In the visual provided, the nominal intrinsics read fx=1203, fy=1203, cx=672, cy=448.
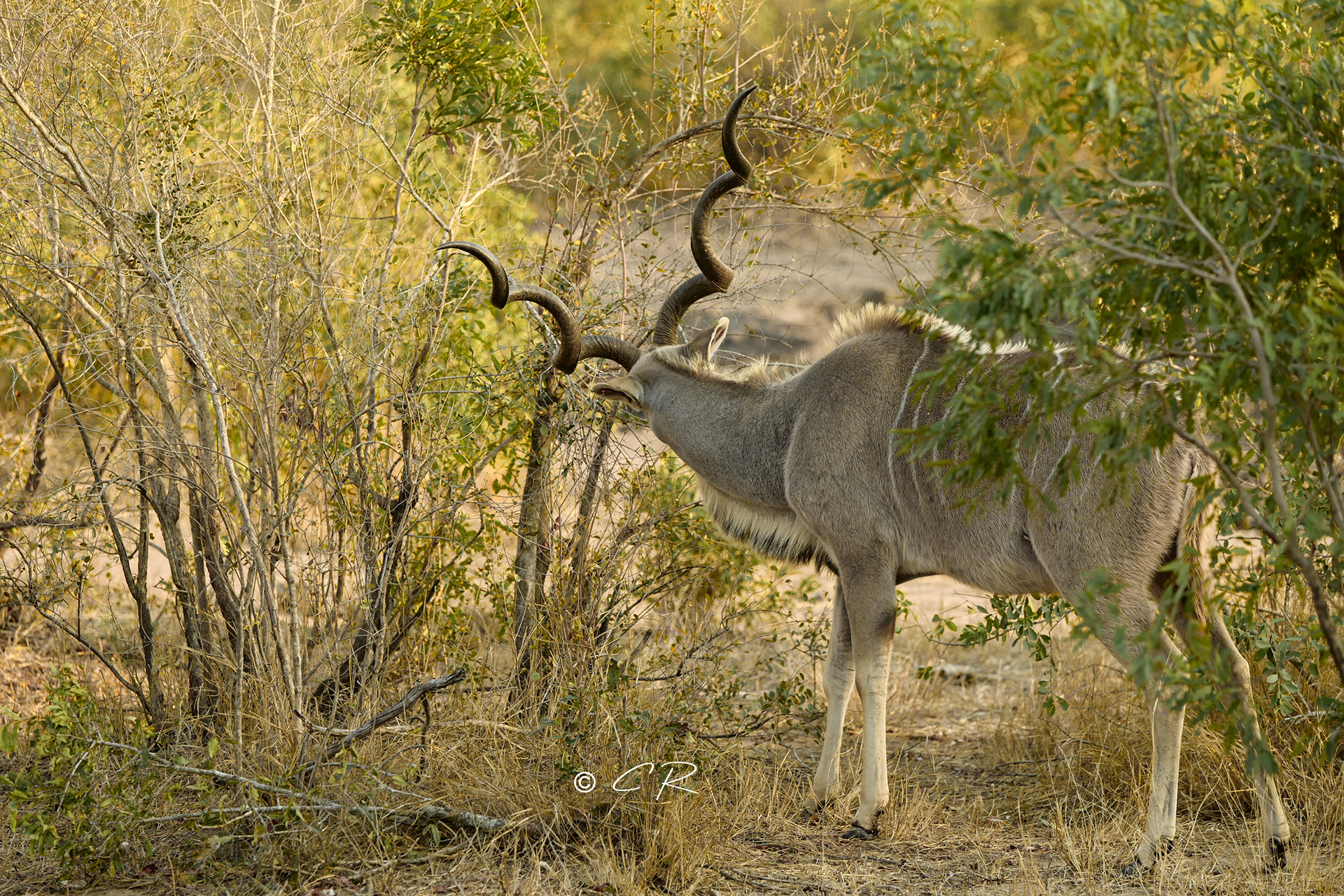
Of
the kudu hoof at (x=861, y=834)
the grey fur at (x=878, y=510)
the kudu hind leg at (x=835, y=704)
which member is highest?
the grey fur at (x=878, y=510)

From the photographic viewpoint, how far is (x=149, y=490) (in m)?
4.57

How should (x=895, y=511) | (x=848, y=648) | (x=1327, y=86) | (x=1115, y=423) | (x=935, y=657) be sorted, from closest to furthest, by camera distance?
1. (x=1115, y=423)
2. (x=1327, y=86)
3. (x=895, y=511)
4. (x=848, y=648)
5. (x=935, y=657)

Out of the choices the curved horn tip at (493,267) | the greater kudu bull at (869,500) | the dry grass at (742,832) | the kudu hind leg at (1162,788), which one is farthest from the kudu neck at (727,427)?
the kudu hind leg at (1162,788)

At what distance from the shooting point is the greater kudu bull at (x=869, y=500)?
3.92 m

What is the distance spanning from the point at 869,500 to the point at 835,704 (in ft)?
2.83

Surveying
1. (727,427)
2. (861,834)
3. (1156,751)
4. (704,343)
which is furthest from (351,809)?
(1156,751)

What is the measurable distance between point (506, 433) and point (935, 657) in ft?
10.4

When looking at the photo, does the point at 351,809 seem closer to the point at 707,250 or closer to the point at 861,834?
the point at 861,834

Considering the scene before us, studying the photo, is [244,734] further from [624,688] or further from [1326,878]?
[1326,878]

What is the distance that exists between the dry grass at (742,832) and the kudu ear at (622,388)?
1.27 meters

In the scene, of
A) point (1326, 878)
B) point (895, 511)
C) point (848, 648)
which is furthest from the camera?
point (848, 648)

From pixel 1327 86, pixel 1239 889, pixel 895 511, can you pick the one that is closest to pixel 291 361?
pixel 895 511

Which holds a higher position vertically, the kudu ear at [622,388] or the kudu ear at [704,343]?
the kudu ear at [704,343]
